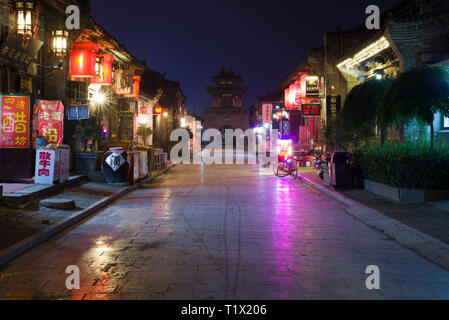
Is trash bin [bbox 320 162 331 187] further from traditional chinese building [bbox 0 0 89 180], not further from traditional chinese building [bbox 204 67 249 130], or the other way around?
traditional chinese building [bbox 204 67 249 130]

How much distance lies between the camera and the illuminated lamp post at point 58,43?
14016 mm

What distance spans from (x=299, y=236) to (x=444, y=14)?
11.8 metres

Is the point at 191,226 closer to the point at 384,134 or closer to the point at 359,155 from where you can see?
the point at 359,155

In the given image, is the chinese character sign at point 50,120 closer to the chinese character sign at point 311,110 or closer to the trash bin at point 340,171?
the trash bin at point 340,171

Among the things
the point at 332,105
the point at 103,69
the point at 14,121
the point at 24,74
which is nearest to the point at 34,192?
the point at 14,121

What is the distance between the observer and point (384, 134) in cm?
1533

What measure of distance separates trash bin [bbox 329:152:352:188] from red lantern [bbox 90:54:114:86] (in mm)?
10133

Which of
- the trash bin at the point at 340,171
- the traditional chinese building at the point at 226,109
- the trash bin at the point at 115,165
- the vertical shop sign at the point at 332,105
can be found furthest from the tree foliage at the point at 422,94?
the traditional chinese building at the point at 226,109

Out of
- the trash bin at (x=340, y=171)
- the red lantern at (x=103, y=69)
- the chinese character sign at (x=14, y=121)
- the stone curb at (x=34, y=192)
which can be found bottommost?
the stone curb at (x=34, y=192)

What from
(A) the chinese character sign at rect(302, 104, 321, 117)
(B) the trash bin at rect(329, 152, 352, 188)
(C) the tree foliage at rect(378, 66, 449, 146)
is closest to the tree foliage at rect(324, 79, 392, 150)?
(B) the trash bin at rect(329, 152, 352, 188)

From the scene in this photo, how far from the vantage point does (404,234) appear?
776 cm

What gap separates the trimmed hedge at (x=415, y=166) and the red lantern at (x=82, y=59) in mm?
11326

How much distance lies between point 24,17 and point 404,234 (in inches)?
453
